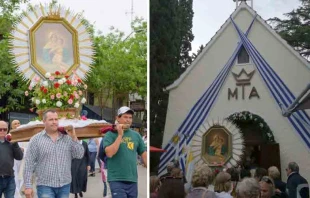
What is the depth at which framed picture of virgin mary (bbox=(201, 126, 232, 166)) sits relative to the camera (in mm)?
3391

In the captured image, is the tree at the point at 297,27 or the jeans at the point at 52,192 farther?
the jeans at the point at 52,192

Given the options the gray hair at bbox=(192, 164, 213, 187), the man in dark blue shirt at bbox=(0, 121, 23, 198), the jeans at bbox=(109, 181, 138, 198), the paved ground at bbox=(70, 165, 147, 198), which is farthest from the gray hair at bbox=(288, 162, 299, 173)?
the paved ground at bbox=(70, 165, 147, 198)

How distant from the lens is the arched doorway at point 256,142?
324 centimetres

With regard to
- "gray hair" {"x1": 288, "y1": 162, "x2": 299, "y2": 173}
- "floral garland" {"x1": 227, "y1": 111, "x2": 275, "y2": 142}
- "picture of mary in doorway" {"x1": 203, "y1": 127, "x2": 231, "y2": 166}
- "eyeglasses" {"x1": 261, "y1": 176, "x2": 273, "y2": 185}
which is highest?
"floral garland" {"x1": 227, "y1": 111, "x2": 275, "y2": 142}

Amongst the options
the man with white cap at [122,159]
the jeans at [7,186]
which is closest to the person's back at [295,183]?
the man with white cap at [122,159]

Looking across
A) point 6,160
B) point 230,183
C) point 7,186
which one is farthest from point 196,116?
point 7,186

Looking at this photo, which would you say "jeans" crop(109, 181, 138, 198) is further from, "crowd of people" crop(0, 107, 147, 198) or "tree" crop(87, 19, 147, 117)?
"tree" crop(87, 19, 147, 117)

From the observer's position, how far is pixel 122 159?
14.2ft

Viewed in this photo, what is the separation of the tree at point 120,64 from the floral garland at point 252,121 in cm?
1313

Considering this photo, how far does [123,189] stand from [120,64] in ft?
45.9

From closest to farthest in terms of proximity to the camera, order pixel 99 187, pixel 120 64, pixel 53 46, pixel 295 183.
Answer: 1. pixel 295 183
2. pixel 53 46
3. pixel 99 187
4. pixel 120 64

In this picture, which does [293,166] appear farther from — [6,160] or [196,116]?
[6,160]

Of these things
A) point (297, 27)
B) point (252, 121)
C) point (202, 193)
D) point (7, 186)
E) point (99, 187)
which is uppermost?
point (297, 27)

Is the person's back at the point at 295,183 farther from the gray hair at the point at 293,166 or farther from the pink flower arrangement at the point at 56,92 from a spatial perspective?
the pink flower arrangement at the point at 56,92
